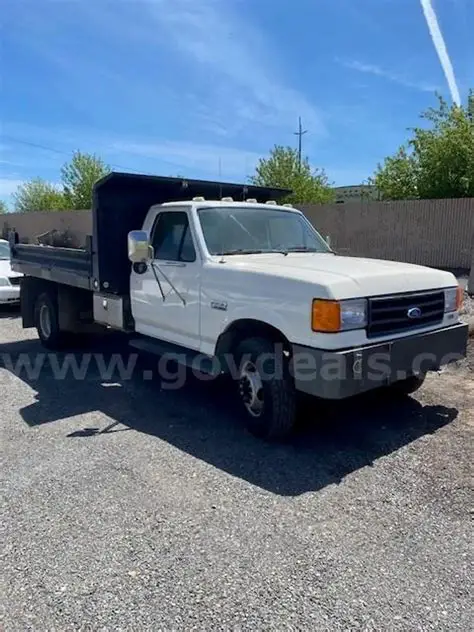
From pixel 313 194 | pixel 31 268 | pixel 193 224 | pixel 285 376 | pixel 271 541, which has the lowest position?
pixel 271 541

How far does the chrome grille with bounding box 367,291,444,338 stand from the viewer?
159 inches

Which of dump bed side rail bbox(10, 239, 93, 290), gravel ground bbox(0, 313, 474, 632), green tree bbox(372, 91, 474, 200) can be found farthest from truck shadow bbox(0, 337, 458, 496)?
green tree bbox(372, 91, 474, 200)

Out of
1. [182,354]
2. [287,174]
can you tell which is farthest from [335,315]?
[287,174]

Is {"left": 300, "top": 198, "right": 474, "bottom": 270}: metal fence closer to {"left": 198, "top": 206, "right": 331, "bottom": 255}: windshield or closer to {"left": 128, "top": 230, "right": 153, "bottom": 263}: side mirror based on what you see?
{"left": 198, "top": 206, "right": 331, "bottom": 255}: windshield

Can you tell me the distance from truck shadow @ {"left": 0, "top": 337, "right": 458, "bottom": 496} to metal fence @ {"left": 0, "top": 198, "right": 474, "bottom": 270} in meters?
9.68

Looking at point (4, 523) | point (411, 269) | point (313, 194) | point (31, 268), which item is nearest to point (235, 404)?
point (411, 269)

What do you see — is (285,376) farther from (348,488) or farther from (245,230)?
(245,230)

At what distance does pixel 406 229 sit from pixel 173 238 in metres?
13.8

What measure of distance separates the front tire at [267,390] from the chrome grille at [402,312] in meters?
0.79

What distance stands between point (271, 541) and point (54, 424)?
272cm

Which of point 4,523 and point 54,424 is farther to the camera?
point 54,424

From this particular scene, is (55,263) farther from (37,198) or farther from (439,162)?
(37,198)

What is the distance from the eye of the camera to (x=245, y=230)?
5359 mm

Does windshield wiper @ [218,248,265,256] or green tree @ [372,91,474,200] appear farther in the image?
green tree @ [372,91,474,200]
